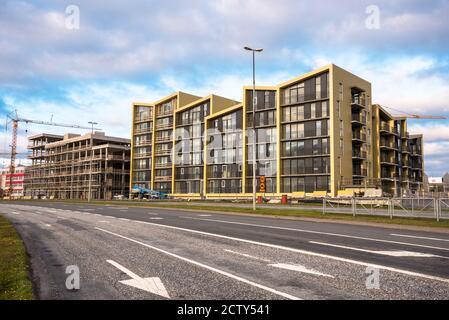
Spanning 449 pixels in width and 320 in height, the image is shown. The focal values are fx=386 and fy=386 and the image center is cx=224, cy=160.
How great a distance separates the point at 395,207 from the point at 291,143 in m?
36.6

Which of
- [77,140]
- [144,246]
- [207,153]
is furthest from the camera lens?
[77,140]

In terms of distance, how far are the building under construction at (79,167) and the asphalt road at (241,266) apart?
82846 mm

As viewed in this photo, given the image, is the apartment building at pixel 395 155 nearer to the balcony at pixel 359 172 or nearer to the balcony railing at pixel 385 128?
the balcony railing at pixel 385 128

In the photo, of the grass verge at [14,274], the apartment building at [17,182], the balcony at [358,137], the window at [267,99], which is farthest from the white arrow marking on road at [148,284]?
the apartment building at [17,182]

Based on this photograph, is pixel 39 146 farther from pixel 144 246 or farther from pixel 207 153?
pixel 144 246

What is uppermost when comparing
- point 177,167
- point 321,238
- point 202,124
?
point 202,124

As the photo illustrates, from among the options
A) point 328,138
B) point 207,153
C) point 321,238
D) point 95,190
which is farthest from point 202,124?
point 321,238

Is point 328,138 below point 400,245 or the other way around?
the other way around

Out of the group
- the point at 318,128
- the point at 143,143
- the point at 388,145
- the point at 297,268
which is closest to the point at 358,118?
the point at 318,128

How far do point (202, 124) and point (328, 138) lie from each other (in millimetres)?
29004

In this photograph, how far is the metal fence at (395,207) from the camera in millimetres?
21281

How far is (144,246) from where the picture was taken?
11789 millimetres

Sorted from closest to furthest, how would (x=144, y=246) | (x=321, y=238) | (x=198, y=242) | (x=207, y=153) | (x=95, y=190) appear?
(x=144, y=246)
(x=198, y=242)
(x=321, y=238)
(x=207, y=153)
(x=95, y=190)
